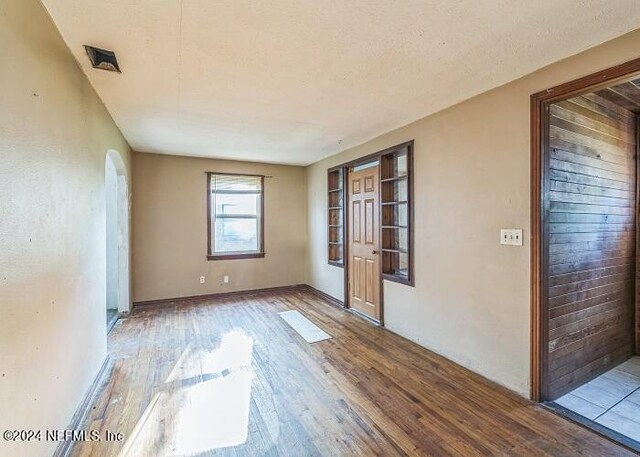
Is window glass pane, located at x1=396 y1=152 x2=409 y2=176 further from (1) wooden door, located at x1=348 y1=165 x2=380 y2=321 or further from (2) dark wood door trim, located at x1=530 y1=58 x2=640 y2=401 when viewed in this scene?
(2) dark wood door trim, located at x1=530 y1=58 x2=640 y2=401

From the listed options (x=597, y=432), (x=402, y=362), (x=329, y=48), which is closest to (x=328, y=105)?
(x=329, y=48)

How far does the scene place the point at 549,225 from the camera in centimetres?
222

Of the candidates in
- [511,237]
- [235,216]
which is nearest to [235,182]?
[235,216]

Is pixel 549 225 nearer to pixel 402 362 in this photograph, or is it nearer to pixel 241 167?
pixel 402 362

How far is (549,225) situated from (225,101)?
2.81m

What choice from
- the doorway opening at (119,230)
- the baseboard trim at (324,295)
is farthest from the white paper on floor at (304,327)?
the doorway opening at (119,230)

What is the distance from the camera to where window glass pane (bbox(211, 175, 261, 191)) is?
5315 millimetres

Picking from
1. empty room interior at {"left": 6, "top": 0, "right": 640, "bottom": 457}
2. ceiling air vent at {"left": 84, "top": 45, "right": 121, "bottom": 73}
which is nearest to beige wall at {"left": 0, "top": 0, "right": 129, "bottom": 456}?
empty room interior at {"left": 6, "top": 0, "right": 640, "bottom": 457}

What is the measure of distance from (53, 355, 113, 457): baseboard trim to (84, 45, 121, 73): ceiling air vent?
2317 mm

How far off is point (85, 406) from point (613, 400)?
12.6 feet

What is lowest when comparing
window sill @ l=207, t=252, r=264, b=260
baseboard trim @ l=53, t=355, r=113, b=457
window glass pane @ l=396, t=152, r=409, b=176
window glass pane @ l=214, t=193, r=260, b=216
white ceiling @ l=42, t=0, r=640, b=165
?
baseboard trim @ l=53, t=355, r=113, b=457

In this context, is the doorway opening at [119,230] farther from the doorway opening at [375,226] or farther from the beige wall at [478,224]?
the beige wall at [478,224]

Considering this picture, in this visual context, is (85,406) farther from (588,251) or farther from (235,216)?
(588,251)

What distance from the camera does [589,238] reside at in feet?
8.36
